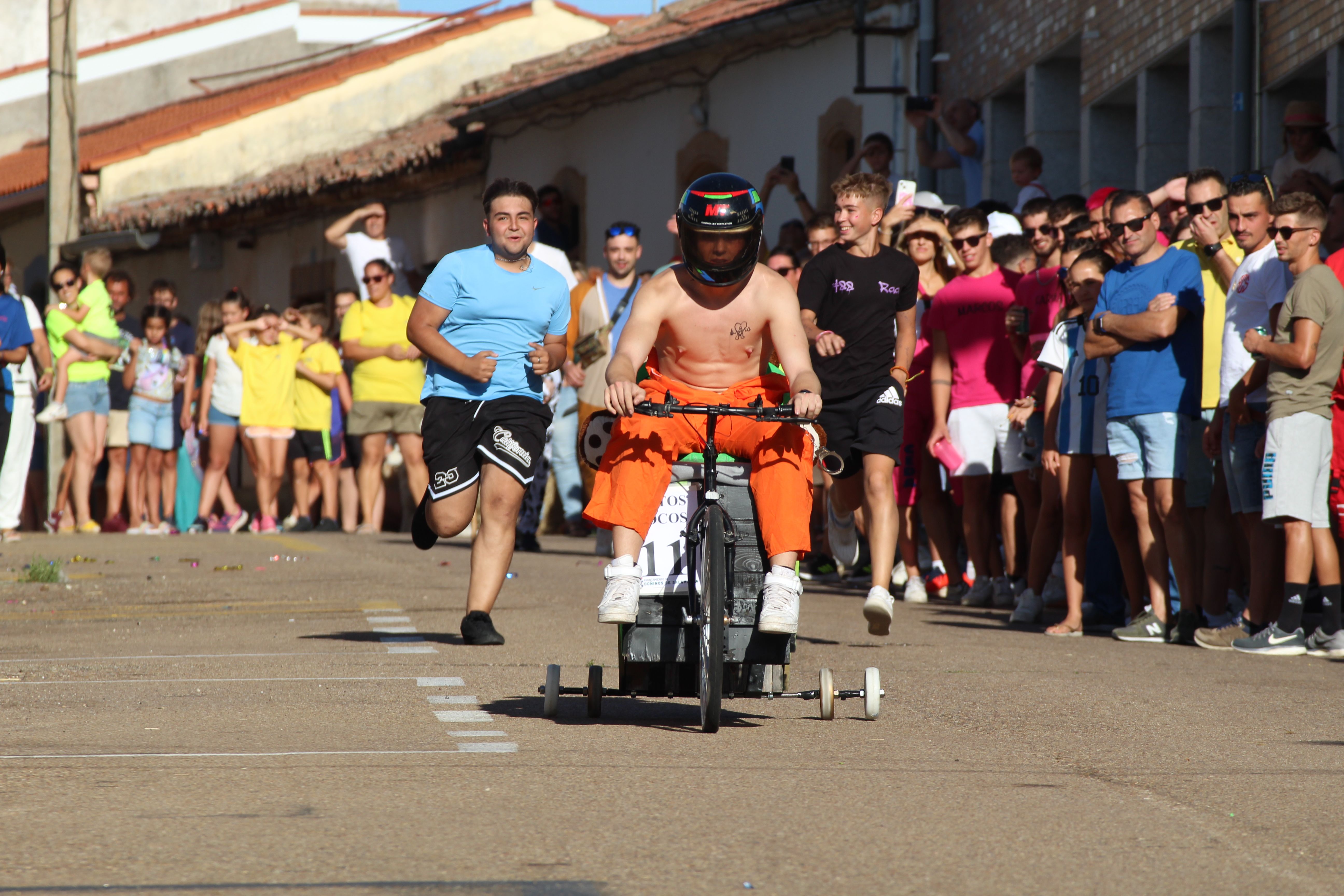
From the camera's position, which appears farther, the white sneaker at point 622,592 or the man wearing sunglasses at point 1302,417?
the man wearing sunglasses at point 1302,417

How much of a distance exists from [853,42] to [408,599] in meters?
12.6

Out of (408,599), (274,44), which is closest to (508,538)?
(408,599)

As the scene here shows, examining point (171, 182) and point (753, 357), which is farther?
point (171, 182)

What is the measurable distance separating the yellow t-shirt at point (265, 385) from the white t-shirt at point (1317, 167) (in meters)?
11.0

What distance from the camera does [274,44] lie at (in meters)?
45.3

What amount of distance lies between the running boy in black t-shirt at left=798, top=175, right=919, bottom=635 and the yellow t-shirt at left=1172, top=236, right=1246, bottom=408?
1.57 meters

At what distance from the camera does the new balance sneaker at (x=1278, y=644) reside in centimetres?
959

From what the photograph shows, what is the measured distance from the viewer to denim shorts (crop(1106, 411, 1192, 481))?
1016cm

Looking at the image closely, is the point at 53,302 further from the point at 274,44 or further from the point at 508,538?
the point at 274,44

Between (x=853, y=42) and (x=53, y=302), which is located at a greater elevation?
(x=853, y=42)

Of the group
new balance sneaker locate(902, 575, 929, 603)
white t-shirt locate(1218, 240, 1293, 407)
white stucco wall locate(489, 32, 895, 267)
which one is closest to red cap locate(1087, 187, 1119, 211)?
white t-shirt locate(1218, 240, 1293, 407)

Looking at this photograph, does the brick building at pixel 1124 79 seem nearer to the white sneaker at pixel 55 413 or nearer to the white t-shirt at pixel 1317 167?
the white t-shirt at pixel 1317 167

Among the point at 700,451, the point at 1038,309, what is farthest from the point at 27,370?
the point at 700,451

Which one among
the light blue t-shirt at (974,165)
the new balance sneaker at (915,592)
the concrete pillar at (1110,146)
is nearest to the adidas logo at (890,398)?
the new balance sneaker at (915,592)
